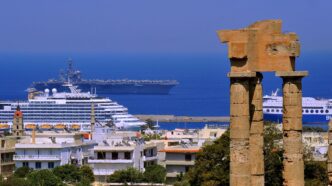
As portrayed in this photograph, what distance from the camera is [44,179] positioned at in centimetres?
5841

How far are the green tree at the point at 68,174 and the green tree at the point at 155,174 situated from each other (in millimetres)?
3379

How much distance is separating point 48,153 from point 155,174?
1292 centimetres

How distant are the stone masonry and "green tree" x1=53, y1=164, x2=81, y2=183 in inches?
1583

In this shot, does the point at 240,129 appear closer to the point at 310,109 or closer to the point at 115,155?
the point at 115,155

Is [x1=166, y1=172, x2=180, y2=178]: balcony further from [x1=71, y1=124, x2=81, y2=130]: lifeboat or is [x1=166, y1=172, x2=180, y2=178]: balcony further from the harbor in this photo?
the harbor

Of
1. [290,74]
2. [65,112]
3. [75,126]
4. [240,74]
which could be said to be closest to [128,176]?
[290,74]

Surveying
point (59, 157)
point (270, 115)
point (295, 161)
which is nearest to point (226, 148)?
point (295, 161)

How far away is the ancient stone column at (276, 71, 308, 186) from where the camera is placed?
23.8 meters

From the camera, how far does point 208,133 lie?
90750mm

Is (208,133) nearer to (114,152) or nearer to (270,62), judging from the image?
(114,152)

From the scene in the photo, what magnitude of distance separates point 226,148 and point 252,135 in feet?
57.1

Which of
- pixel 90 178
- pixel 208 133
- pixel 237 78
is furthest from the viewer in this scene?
pixel 208 133

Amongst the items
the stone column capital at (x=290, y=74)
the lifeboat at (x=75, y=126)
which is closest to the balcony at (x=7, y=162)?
the stone column capital at (x=290, y=74)

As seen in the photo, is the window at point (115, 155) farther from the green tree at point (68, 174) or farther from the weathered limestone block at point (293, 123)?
the weathered limestone block at point (293, 123)
